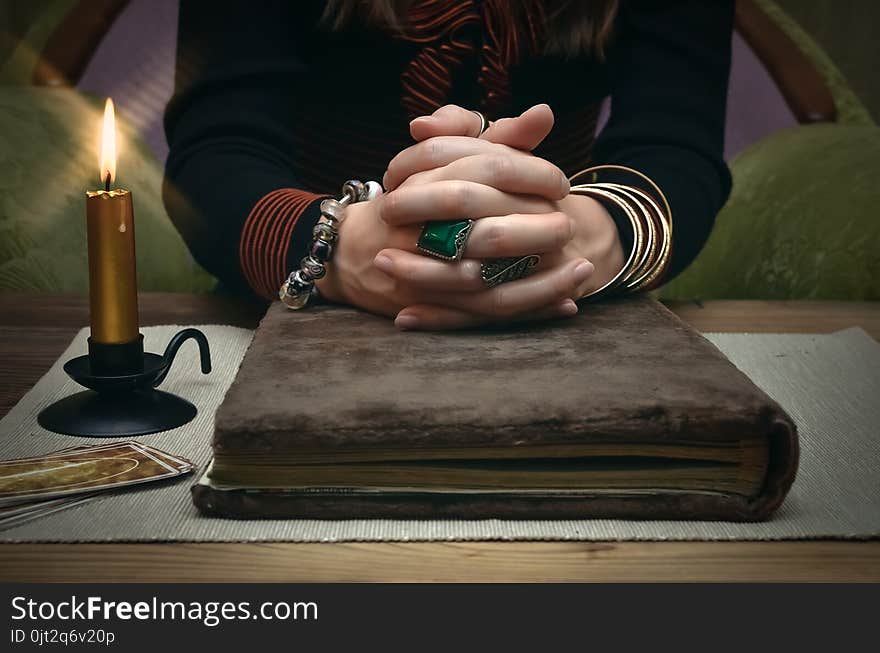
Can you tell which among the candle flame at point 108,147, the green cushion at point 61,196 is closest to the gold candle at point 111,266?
the candle flame at point 108,147

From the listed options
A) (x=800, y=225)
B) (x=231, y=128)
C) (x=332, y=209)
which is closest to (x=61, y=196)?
(x=231, y=128)

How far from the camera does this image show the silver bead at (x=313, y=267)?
778 mm

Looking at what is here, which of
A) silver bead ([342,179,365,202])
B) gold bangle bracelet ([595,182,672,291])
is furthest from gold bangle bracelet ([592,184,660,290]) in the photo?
silver bead ([342,179,365,202])

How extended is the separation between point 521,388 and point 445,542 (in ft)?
0.34

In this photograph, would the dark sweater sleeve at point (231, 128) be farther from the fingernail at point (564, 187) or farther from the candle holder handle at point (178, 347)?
the fingernail at point (564, 187)

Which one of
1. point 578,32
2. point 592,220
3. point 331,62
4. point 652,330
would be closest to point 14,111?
point 331,62

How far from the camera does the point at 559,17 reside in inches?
43.0

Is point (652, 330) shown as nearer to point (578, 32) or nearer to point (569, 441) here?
point (569, 441)

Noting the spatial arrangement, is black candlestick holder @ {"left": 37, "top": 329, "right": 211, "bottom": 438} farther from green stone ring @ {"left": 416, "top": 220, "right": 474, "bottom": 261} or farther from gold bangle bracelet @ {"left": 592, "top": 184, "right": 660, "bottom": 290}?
gold bangle bracelet @ {"left": 592, "top": 184, "right": 660, "bottom": 290}

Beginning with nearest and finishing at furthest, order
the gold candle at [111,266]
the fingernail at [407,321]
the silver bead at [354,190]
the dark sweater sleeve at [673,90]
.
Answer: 1. the gold candle at [111,266]
2. the fingernail at [407,321]
3. the silver bead at [354,190]
4. the dark sweater sleeve at [673,90]

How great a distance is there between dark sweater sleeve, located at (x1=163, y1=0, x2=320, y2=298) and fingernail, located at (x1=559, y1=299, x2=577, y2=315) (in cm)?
30

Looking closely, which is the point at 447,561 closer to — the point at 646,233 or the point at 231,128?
the point at 646,233

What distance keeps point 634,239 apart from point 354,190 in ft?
0.83

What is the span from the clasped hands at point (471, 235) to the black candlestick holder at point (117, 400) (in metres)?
0.18
